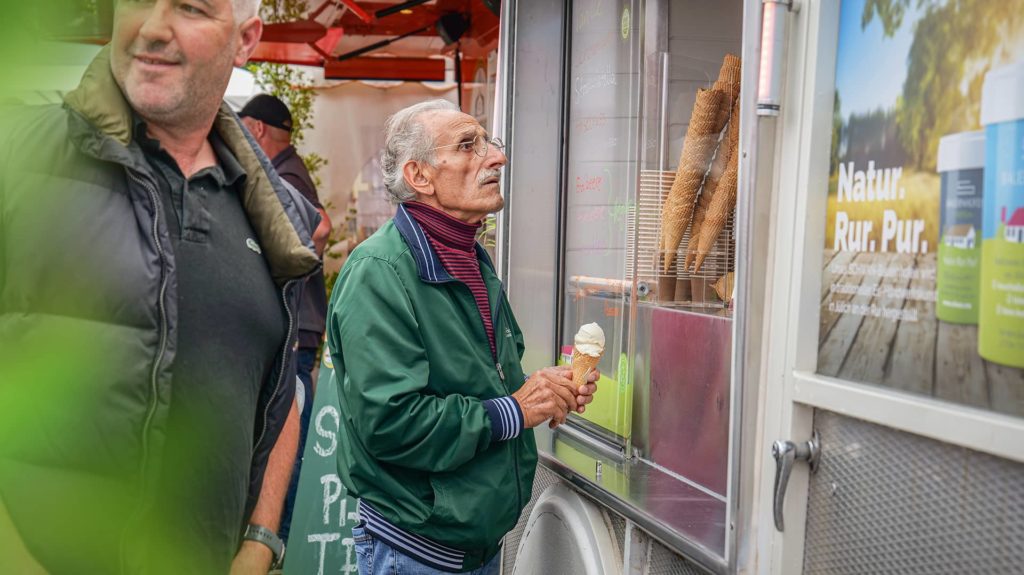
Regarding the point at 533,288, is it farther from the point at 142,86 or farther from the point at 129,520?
the point at 129,520


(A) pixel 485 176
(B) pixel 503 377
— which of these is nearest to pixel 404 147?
(A) pixel 485 176

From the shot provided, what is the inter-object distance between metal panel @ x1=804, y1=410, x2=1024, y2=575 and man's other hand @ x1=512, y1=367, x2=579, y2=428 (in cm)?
71

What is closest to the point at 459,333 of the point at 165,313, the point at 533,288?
the point at 165,313

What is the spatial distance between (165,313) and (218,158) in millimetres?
359

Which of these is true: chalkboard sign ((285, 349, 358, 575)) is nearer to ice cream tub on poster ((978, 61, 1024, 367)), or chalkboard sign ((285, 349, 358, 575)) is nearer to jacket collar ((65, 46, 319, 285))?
jacket collar ((65, 46, 319, 285))

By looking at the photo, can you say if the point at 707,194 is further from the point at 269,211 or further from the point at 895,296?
the point at 269,211

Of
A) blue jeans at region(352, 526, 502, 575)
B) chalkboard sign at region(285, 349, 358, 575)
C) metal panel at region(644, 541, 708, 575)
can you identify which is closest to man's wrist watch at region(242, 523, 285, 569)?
blue jeans at region(352, 526, 502, 575)

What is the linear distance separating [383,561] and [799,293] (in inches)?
47.6

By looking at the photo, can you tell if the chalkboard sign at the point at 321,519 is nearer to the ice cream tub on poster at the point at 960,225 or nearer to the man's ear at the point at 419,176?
the man's ear at the point at 419,176

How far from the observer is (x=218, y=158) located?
1539 millimetres

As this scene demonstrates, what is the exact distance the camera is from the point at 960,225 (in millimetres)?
1426

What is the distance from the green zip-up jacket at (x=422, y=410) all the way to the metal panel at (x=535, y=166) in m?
1.08

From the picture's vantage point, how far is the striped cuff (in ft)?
7.28

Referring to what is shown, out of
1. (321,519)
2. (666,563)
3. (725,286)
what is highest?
(725,286)
